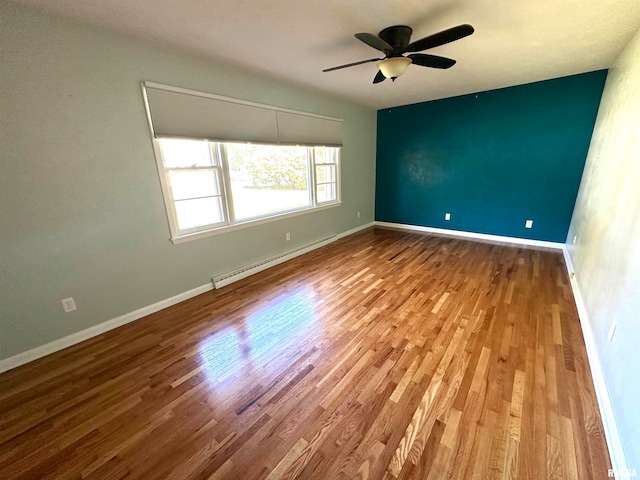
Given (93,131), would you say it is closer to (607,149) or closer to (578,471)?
(578,471)

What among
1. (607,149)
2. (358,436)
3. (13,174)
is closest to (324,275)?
(358,436)

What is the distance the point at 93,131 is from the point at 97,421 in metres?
2.09

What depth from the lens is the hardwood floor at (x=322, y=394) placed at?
1.26m

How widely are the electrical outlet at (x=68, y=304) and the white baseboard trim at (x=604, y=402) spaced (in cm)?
355

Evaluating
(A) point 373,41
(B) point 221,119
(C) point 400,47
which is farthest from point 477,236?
(B) point 221,119

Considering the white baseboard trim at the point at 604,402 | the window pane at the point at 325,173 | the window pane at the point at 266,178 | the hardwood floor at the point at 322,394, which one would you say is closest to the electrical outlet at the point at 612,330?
the white baseboard trim at the point at 604,402

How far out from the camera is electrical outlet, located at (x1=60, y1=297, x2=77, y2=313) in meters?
2.10

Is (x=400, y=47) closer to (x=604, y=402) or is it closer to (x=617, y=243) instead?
(x=617, y=243)

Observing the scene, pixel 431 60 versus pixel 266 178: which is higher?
pixel 431 60

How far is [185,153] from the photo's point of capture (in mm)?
2674

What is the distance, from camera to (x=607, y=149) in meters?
2.56

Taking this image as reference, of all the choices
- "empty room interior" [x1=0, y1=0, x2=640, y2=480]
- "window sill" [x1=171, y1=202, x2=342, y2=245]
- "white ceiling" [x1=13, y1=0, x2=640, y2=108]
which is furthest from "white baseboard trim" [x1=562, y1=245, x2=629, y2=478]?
"window sill" [x1=171, y1=202, x2=342, y2=245]

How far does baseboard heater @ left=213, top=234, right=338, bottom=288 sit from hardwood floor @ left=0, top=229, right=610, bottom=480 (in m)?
0.33

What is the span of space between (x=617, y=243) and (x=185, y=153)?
3.67 metres
